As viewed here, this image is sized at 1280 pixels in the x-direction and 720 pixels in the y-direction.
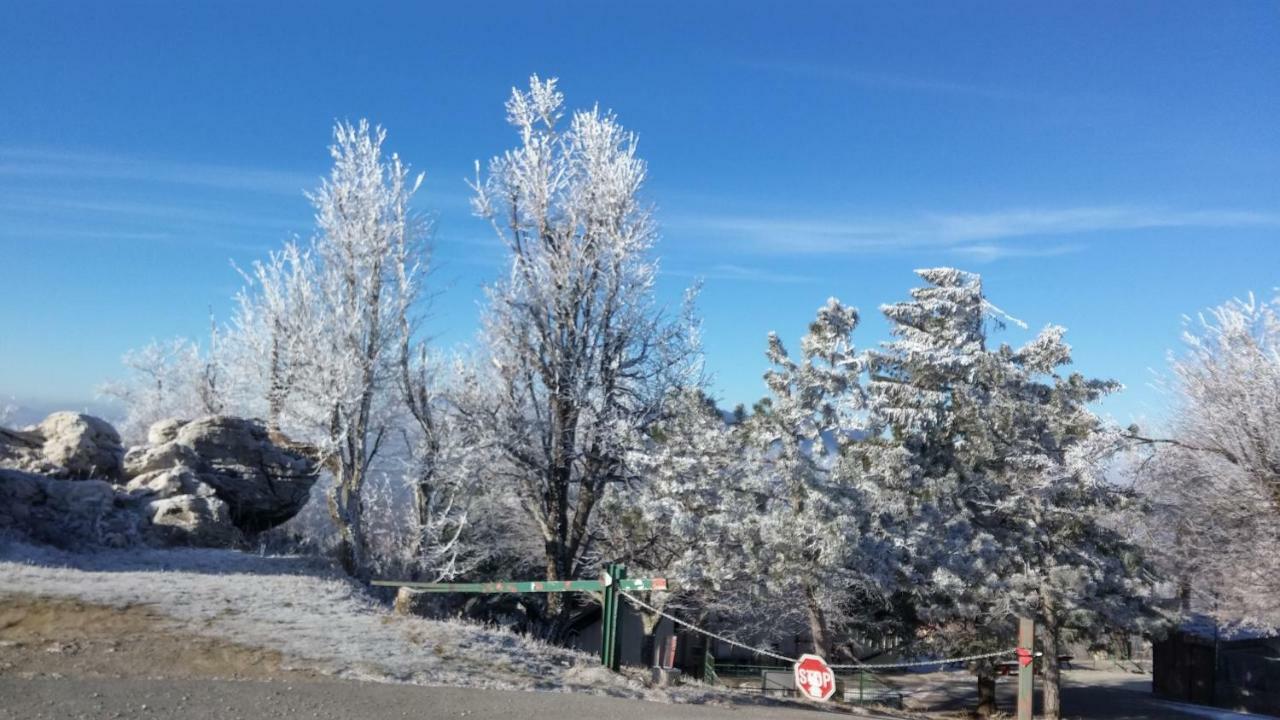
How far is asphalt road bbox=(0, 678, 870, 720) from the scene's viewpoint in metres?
6.66

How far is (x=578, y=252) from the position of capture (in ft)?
56.1

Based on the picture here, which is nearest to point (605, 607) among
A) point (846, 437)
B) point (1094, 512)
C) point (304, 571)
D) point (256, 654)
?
point (256, 654)

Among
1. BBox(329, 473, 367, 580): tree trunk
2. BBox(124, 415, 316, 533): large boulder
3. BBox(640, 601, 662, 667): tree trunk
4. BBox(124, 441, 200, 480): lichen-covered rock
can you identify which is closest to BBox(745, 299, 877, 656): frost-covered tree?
BBox(640, 601, 662, 667): tree trunk

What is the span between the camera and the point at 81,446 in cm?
1580

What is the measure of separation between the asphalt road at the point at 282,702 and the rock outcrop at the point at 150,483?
722 cm

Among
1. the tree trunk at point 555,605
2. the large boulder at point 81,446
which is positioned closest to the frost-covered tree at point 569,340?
the tree trunk at point 555,605

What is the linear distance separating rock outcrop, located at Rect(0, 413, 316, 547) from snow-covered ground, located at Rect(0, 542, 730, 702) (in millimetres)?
1425

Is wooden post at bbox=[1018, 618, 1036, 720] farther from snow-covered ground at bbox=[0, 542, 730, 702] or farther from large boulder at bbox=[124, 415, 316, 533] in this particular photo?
A: large boulder at bbox=[124, 415, 316, 533]

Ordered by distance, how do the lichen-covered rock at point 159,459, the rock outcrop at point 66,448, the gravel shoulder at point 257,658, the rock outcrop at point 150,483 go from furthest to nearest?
the lichen-covered rock at point 159,459
the rock outcrop at point 66,448
the rock outcrop at point 150,483
the gravel shoulder at point 257,658

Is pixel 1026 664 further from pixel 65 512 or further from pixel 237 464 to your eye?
pixel 237 464

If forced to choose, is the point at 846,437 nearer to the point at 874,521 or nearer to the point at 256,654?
the point at 874,521

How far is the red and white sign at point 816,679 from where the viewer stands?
10.1m

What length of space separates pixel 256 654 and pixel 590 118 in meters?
12.2

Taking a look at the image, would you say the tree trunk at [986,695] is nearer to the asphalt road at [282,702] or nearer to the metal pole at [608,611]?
the metal pole at [608,611]
